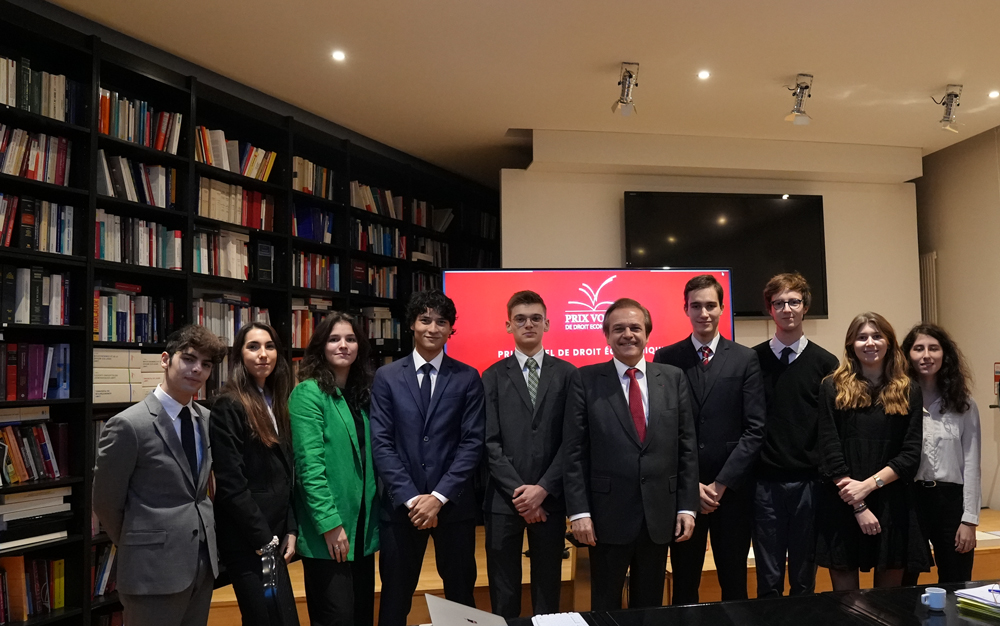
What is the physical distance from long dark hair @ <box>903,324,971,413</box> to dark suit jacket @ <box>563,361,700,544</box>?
3.37ft

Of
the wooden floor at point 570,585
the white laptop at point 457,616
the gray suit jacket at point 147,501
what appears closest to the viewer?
the white laptop at point 457,616

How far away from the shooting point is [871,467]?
2.71 metres

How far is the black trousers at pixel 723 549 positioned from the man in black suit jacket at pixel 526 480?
0.47 meters

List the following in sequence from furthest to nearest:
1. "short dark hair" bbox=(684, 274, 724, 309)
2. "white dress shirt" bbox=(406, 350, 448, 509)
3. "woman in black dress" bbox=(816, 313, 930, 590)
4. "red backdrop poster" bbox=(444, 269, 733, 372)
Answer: "red backdrop poster" bbox=(444, 269, 733, 372) → "short dark hair" bbox=(684, 274, 724, 309) → "white dress shirt" bbox=(406, 350, 448, 509) → "woman in black dress" bbox=(816, 313, 930, 590)

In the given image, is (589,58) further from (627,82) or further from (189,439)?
(189,439)

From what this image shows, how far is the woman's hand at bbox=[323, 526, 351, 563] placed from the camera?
2537mm

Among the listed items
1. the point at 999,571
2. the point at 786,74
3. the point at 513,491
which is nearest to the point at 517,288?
the point at 786,74

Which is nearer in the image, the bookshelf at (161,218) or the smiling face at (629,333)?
the smiling face at (629,333)

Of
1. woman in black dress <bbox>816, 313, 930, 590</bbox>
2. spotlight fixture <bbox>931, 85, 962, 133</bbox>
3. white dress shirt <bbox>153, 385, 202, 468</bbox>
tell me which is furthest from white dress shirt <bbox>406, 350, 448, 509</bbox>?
spotlight fixture <bbox>931, 85, 962, 133</bbox>

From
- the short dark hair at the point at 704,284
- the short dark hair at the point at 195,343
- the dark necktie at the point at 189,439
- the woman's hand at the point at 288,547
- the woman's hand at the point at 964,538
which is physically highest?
the short dark hair at the point at 704,284

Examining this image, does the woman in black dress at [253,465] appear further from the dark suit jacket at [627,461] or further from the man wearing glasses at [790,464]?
the man wearing glasses at [790,464]

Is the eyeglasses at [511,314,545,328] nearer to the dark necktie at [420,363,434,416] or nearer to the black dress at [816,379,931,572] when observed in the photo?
the dark necktie at [420,363,434,416]

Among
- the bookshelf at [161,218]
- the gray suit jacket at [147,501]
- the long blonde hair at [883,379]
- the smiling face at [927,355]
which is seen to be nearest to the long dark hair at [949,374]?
the smiling face at [927,355]

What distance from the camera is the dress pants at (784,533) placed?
9.12 ft
